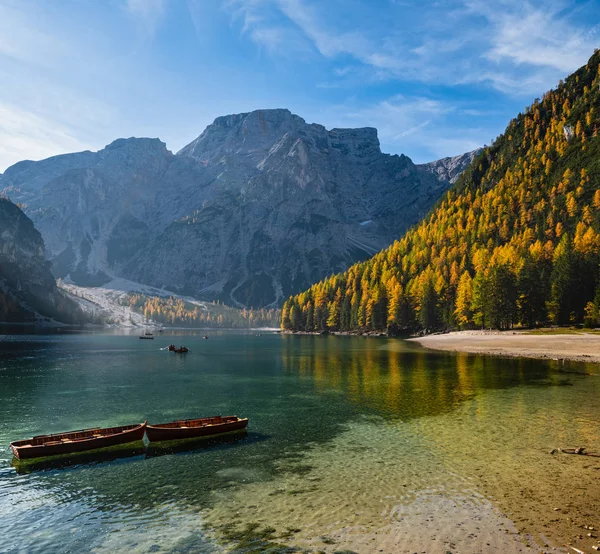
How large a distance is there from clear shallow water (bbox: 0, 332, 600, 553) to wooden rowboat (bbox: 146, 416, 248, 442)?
169 cm

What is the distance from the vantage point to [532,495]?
2094 centimetres

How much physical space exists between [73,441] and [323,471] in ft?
58.3

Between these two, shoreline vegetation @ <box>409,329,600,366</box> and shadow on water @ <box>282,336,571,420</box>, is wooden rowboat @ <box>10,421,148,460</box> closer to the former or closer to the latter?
shadow on water @ <box>282,336,571,420</box>

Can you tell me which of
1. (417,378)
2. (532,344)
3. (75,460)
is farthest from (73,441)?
(532,344)

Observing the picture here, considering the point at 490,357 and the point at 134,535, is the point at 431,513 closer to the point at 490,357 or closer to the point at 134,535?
the point at 134,535

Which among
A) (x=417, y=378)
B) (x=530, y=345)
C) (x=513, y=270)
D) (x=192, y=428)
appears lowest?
(x=417, y=378)

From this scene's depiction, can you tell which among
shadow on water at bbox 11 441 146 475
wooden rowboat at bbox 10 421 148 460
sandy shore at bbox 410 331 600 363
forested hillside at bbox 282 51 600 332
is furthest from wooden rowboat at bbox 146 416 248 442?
forested hillside at bbox 282 51 600 332

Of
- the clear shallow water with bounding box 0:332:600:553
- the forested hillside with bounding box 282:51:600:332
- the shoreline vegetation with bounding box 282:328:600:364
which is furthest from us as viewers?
the forested hillside with bounding box 282:51:600:332

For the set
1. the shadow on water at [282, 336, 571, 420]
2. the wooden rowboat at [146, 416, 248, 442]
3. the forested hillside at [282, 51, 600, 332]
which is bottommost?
the shadow on water at [282, 336, 571, 420]

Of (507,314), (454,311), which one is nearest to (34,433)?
(507,314)

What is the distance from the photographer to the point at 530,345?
302ft

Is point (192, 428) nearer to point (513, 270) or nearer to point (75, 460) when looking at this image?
point (75, 460)

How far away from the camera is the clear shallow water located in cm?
1767

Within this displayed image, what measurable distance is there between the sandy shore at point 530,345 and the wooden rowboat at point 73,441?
74203 mm
